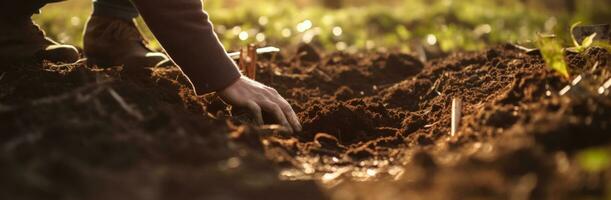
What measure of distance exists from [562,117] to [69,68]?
6.62 ft

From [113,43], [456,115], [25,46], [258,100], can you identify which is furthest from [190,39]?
[113,43]

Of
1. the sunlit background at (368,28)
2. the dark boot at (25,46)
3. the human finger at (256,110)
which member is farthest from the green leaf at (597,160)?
the sunlit background at (368,28)

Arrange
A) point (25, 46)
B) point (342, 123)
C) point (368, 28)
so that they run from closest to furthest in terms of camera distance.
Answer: point (342, 123) < point (25, 46) < point (368, 28)

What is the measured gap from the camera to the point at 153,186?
1541mm

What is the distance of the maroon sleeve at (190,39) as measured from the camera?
104 inches

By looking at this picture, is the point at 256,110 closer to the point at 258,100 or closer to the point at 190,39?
the point at 258,100

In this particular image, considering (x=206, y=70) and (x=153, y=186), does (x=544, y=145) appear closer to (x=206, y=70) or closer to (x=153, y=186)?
(x=153, y=186)

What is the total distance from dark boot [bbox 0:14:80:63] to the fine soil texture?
0.11 m

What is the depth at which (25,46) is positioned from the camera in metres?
3.45

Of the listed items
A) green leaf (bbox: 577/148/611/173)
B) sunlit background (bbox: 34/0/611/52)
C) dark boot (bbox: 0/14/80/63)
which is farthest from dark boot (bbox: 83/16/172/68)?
green leaf (bbox: 577/148/611/173)

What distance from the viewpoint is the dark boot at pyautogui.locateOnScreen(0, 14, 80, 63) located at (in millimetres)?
3373

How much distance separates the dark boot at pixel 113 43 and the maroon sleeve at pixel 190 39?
3.86 feet

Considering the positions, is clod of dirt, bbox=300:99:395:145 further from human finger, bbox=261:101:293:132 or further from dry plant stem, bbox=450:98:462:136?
dry plant stem, bbox=450:98:462:136

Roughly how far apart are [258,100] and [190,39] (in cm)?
34
